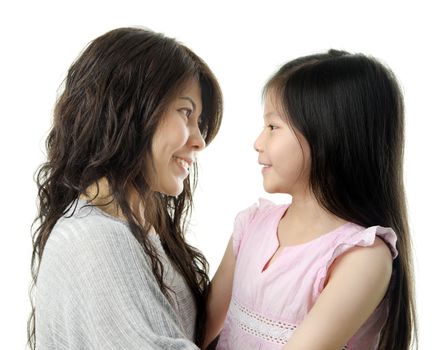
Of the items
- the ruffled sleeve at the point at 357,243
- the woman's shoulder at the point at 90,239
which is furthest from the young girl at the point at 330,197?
the woman's shoulder at the point at 90,239

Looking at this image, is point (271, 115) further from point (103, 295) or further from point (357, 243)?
point (103, 295)

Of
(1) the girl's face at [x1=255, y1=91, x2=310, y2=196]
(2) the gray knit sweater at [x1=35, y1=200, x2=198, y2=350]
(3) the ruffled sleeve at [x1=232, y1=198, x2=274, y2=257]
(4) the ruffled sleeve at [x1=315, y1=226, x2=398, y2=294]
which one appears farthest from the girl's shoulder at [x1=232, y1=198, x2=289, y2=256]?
(2) the gray knit sweater at [x1=35, y1=200, x2=198, y2=350]

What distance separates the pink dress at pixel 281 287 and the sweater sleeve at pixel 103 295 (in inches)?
7.9

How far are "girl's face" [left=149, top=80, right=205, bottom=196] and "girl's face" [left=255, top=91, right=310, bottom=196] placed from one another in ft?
0.48

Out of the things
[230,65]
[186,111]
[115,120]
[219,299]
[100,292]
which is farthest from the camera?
[230,65]

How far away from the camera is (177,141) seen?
142 centimetres

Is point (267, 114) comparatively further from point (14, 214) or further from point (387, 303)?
point (14, 214)

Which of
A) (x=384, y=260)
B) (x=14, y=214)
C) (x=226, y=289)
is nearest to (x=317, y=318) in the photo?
(x=384, y=260)

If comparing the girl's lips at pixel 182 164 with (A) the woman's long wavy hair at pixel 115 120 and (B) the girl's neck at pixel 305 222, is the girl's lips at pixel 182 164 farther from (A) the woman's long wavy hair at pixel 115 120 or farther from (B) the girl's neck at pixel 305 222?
(B) the girl's neck at pixel 305 222

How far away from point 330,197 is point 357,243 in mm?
125

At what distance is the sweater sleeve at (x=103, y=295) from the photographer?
1.24 metres

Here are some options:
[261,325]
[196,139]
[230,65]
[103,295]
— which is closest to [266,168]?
[196,139]

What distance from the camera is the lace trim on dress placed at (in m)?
1.38

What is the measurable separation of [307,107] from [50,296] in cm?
62
